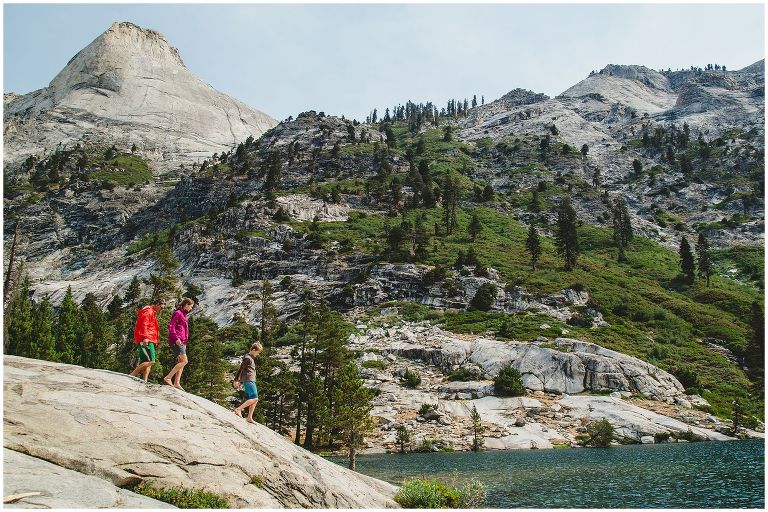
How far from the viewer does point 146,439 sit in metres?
13.8

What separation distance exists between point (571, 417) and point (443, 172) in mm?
134507

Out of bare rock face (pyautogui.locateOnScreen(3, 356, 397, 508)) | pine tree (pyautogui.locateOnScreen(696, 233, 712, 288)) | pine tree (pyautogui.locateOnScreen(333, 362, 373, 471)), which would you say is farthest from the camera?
pine tree (pyautogui.locateOnScreen(696, 233, 712, 288))

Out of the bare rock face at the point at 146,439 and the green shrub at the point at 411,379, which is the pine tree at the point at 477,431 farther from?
the bare rock face at the point at 146,439

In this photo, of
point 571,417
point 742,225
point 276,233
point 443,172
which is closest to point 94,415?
point 571,417

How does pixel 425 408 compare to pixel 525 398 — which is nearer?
pixel 425 408

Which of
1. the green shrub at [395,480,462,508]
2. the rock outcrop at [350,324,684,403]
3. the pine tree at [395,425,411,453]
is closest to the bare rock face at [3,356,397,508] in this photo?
the green shrub at [395,480,462,508]

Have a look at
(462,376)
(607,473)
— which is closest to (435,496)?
(607,473)

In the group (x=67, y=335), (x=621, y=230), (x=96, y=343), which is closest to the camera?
(x=67, y=335)

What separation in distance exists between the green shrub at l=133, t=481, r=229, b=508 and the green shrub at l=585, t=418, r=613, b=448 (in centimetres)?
5260

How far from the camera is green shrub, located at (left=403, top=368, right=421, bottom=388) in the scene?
232ft

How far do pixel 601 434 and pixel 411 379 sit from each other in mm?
25423

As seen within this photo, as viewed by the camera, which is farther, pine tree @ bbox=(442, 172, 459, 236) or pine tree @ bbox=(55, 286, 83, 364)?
pine tree @ bbox=(442, 172, 459, 236)

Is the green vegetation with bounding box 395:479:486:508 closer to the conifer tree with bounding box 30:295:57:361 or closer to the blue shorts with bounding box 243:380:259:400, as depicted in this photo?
the blue shorts with bounding box 243:380:259:400

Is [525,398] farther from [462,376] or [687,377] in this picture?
[687,377]
